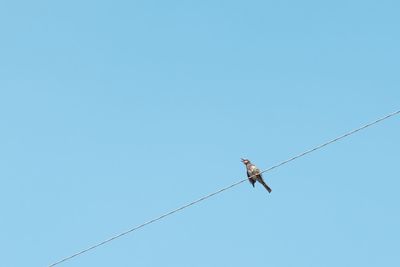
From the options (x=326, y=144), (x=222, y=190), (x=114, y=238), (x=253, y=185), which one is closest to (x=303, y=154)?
(x=326, y=144)

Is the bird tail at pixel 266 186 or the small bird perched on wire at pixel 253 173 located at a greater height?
the small bird perched on wire at pixel 253 173

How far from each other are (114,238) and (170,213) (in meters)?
1.15

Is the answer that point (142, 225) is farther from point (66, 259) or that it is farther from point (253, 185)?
point (253, 185)

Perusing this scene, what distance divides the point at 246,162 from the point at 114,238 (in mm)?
13275

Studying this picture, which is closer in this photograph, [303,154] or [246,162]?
[303,154]

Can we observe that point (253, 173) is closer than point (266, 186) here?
No

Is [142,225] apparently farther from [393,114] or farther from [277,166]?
[393,114]

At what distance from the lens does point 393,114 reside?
53.8ft

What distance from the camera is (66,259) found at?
56.7ft

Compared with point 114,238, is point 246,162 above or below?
above

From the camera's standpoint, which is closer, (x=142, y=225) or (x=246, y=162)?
(x=142, y=225)

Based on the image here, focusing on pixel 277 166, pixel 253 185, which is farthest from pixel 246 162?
pixel 277 166

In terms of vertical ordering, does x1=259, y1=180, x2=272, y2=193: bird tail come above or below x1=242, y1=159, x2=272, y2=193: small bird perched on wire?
below

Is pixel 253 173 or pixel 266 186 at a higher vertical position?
pixel 253 173
